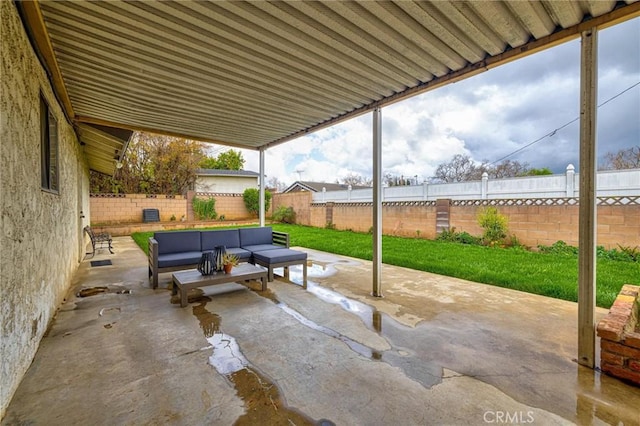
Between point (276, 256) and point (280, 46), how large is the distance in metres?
3.14

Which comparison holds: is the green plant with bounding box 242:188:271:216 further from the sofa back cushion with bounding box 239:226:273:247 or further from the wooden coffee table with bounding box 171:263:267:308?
the wooden coffee table with bounding box 171:263:267:308

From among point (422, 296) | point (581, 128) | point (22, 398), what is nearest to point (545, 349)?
point (422, 296)

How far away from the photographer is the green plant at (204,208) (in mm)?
15406

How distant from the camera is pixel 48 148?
140 inches

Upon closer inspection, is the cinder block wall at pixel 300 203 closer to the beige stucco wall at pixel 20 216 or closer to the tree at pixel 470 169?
the tree at pixel 470 169

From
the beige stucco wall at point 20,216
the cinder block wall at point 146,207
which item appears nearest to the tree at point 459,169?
the cinder block wall at point 146,207

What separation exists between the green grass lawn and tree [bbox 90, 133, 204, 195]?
9.47 m

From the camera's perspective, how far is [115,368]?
7.72 feet

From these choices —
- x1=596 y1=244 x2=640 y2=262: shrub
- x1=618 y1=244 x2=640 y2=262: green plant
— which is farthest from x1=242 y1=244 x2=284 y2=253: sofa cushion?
x1=618 y1=244 x2=640 y2=262: green plant

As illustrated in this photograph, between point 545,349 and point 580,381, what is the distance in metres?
0.51

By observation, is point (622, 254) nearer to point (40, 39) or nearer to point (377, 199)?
point (377, 199)

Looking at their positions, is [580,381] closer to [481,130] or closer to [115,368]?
[115,368]

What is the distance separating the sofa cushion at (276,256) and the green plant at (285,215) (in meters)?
10.8

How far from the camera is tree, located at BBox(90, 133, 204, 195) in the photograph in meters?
15.8
